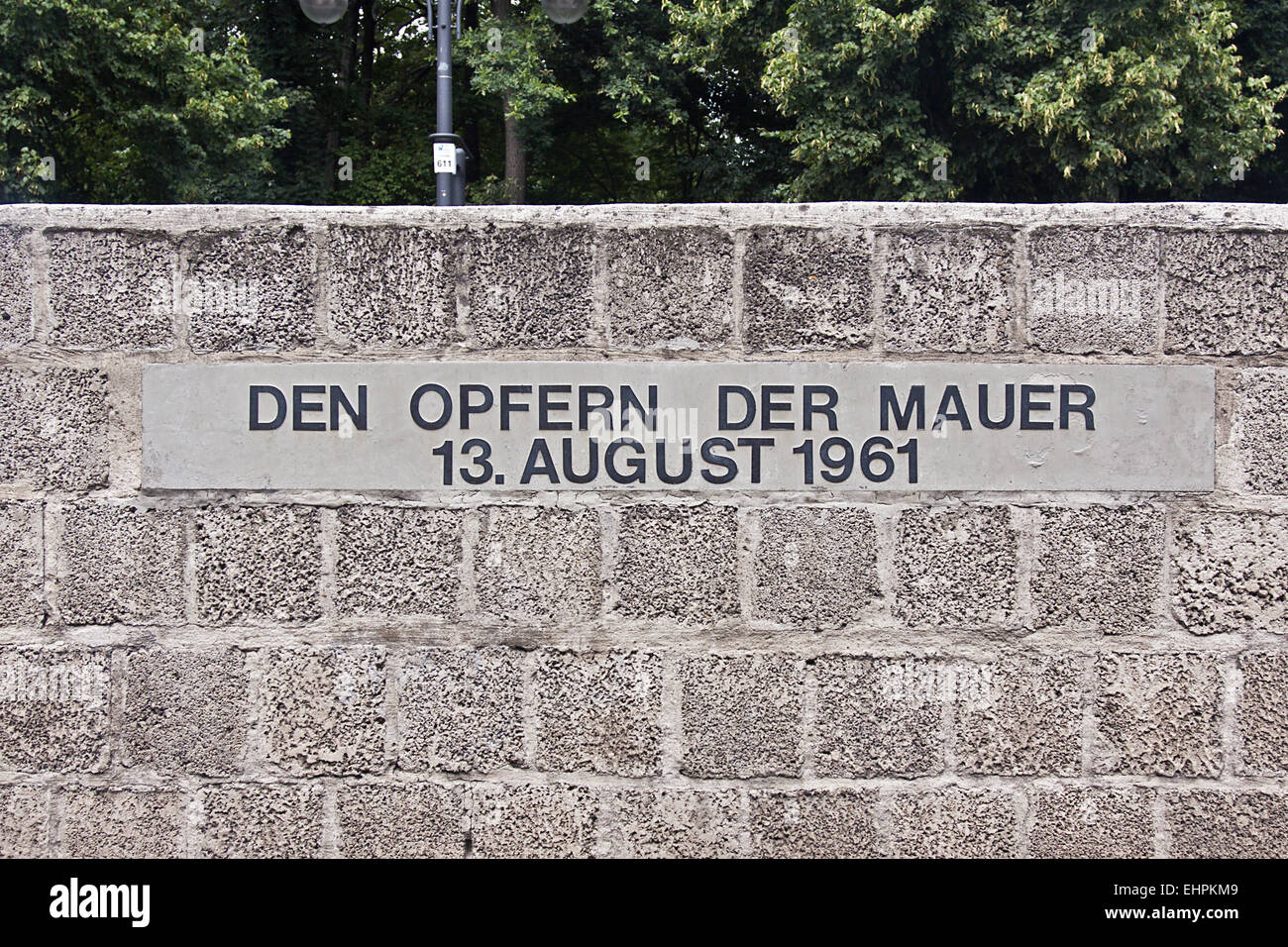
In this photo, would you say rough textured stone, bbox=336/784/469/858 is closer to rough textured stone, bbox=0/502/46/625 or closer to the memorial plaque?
the memorial plaque

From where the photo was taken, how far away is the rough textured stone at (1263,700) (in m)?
2.49

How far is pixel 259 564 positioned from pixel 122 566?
1.06ft

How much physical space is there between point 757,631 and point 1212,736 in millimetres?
1100

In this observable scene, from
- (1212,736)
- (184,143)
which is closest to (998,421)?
(1212,736)

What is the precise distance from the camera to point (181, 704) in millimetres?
2500

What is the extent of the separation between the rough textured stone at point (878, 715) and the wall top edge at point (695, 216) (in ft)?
3.40

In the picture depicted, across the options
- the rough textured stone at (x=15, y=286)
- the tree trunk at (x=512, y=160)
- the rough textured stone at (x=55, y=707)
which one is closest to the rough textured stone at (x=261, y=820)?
the rough textured stone at (x=55, y=707)

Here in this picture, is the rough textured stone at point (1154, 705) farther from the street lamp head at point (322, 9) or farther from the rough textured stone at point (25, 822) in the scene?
the street lamp head at point (322, 9)

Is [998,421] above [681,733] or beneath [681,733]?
above

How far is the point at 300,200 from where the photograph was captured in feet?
58.0

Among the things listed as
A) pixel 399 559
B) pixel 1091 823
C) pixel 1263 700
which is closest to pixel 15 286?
pixel 399 559

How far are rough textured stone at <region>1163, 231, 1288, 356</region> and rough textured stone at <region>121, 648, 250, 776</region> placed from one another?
2344 mm

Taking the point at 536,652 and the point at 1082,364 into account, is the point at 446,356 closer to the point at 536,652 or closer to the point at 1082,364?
the point at 536,652

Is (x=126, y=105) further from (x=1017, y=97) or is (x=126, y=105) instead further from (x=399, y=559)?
(x=399, y=559)
